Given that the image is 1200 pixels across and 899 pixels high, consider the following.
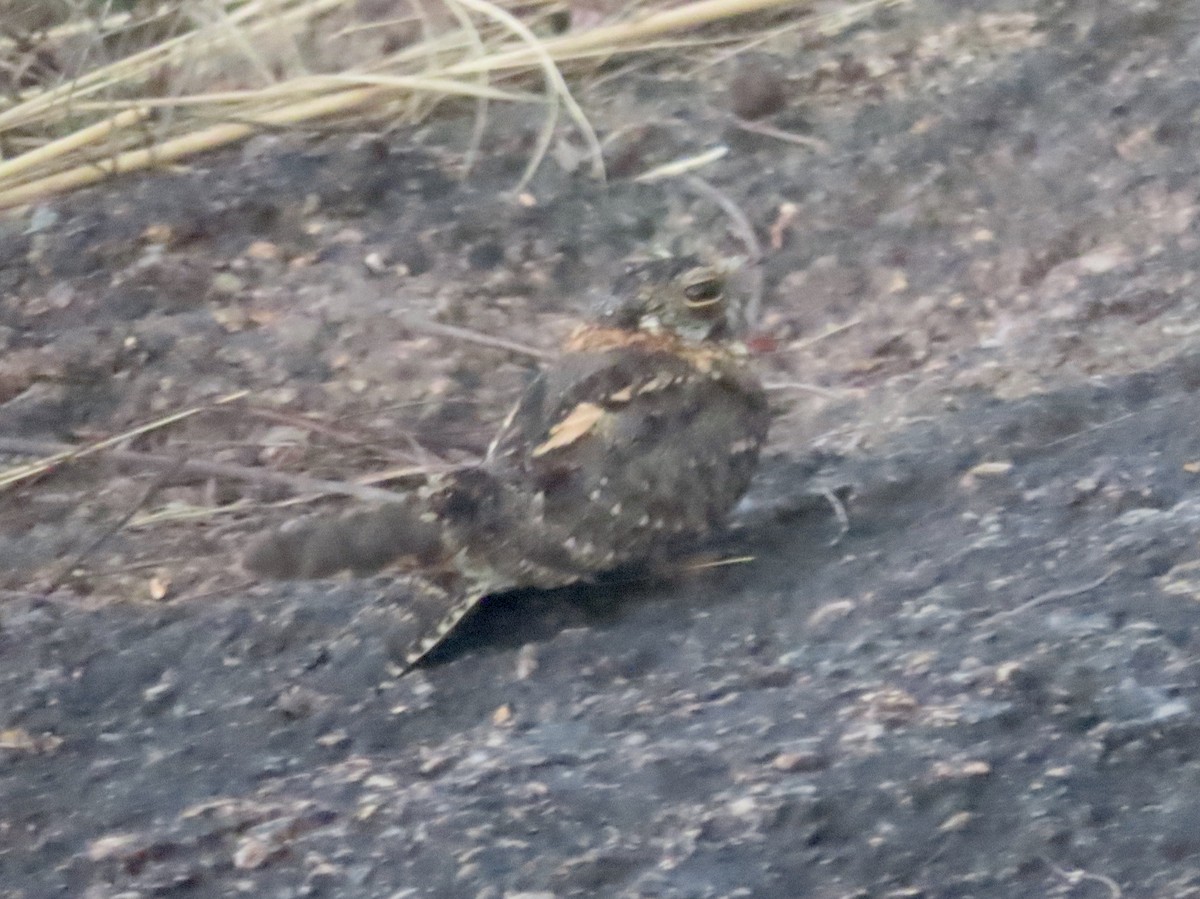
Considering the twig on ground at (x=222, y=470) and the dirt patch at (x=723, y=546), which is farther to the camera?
the twig on ground at (x=222, y=470)

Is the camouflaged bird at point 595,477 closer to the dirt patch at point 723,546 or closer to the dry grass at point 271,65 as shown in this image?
the dirt patch at point 723,546

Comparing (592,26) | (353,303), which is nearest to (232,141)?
(353,303)

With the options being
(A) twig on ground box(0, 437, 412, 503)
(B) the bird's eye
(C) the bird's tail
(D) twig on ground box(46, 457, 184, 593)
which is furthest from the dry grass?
(C) the bird's tail

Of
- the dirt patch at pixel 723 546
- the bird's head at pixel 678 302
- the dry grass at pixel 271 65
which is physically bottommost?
the dirt patch at pixel 723 546

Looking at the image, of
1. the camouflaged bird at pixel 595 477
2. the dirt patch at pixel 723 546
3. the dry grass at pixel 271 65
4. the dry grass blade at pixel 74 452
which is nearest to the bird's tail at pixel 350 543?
the camouflaged bird at pixel 595 477

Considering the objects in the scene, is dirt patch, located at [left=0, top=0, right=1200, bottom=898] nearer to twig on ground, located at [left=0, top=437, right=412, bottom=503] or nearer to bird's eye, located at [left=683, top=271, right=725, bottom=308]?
twig on ground, located at [left=0, top=437, right=412, bottom=503]

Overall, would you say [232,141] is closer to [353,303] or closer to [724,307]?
[353,303]

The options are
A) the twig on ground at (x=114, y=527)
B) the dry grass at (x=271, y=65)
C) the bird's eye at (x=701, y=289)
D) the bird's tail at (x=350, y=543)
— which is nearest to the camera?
the bird's tail at (x=350, y=543)
